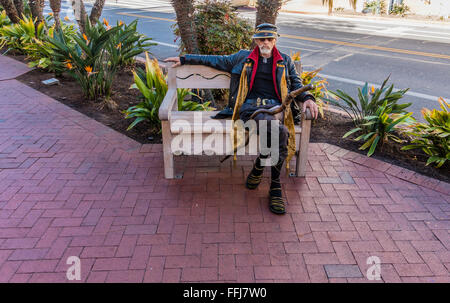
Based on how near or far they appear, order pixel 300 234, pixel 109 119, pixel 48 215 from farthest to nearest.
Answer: pixel 109 119, pixel 48 215, pixel 300 234

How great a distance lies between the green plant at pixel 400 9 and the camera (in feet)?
63.0

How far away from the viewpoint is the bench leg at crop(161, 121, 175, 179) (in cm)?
390

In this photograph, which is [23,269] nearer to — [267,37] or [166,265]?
[166,265]

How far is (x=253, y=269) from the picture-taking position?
290cm

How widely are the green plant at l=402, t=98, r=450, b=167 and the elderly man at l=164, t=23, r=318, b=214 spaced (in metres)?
1.60

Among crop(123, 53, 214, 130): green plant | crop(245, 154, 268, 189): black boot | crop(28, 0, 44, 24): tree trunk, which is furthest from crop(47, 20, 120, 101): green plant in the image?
crop(28, 0, 44, 24): tree trunk

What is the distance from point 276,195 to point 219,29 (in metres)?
3.25

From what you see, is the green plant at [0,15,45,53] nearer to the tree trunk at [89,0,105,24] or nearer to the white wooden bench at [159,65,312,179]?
the tree trunk at [89,0,105,24]

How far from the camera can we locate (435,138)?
4.42m

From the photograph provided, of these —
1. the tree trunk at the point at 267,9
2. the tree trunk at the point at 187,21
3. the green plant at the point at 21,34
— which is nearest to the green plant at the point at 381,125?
the tree trunk at the point at 267,9

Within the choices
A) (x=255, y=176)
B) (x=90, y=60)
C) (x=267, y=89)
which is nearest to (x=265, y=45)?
(x=267, y=89)

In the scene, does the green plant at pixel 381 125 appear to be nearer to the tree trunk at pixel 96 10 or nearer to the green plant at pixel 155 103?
the green plant at pixel 155 103
